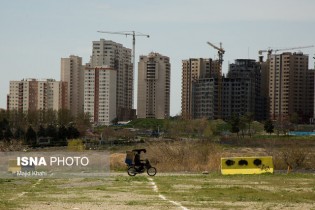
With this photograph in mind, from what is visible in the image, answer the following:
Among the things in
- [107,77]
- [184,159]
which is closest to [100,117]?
[107,77]

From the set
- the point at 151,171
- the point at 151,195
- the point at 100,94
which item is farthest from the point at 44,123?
the point at 151,195

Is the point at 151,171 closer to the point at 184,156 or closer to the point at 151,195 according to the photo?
the point at 184,156

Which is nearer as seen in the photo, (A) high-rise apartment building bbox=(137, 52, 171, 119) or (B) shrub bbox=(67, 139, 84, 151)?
(B) shrub bbox=(67, 139, 84, 151)

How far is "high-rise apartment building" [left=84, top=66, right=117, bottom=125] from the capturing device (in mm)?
175125

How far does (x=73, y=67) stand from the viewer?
192 meters

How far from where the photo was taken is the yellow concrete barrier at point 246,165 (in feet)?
112

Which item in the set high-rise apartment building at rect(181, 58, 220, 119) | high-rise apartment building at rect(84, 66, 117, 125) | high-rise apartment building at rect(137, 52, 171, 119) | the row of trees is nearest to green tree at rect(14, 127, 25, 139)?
the row of trees

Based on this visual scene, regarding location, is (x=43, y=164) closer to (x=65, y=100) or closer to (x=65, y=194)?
(x=65, y=194)

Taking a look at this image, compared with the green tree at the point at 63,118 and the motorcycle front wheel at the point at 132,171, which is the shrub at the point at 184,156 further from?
the green tree at the point at 63,118

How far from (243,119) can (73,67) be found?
8160cm

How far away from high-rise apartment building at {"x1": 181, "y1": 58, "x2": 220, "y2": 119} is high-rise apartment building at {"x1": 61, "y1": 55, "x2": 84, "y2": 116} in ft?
105

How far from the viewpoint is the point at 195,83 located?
180 meters

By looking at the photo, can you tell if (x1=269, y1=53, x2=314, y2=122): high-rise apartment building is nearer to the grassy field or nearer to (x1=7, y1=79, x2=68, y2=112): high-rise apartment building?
(x1=7, y1=79, x2=68, y2=112): high-rise apartment building

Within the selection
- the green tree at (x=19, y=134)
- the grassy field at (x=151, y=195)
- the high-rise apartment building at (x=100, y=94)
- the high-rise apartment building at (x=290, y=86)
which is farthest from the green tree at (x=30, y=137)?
the high-rise apartment building at (x=290, y=86)
